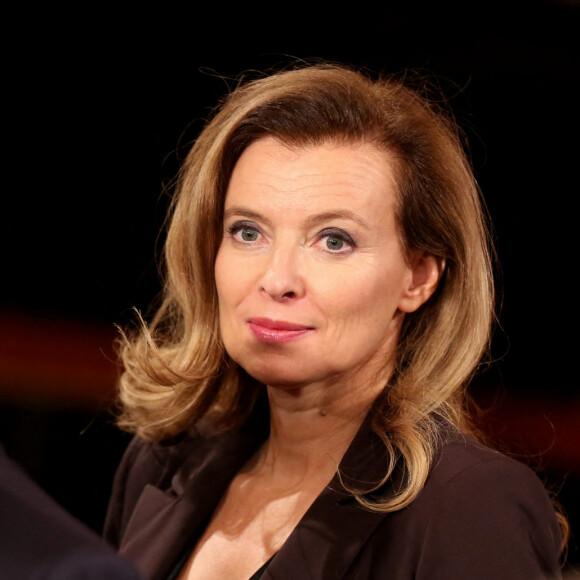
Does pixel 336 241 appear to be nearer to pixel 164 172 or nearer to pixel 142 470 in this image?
pixel 142 470

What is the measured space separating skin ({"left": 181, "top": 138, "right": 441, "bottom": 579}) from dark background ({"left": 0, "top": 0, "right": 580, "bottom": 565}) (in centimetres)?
80

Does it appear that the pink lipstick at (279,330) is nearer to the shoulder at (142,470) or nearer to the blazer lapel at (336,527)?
the blazer lapel at (336,527)

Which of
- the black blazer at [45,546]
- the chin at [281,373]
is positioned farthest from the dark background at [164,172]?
the black blazer at [45,546]

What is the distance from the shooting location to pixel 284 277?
49.9 inches

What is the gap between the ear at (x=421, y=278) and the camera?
1.38 meters

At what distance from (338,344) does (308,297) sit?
0.26 ft

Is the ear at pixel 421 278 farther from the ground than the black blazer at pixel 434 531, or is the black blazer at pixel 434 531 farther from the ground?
the ear at pixel 421 278

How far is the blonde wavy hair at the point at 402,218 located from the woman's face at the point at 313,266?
0.04 metres

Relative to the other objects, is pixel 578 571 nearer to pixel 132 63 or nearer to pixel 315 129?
pixel 315 129

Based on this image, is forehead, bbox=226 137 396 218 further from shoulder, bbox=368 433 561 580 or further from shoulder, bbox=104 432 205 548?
shoulder, bbox=104 432 205 548

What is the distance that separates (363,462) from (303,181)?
1.26ft

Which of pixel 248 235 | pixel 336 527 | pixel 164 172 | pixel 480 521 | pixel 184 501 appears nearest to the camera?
pixel 480 521

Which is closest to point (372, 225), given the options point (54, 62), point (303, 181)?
point (303, 181)

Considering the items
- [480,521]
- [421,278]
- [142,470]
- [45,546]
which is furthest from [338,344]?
[45,546]
